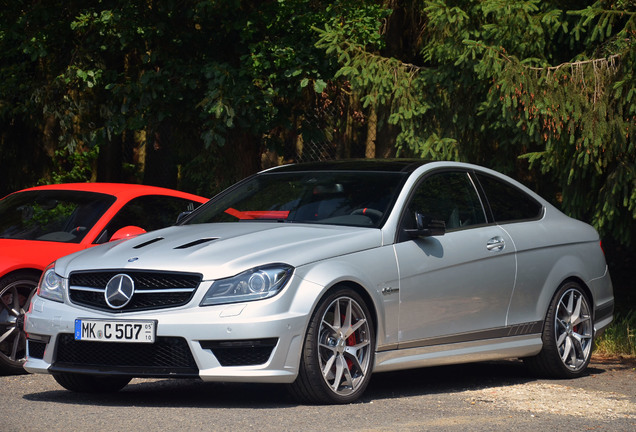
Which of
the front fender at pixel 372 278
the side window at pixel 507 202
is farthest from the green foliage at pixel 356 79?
the front fender at pixel 372 278

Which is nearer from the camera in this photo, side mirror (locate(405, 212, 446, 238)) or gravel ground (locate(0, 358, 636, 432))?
gravel ground (locate(0, 358, 636, 432))

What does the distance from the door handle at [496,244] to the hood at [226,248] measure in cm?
112

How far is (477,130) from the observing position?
1205 centimetres

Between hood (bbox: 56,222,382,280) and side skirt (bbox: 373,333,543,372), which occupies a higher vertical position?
hood (bbox: 56,222,382,280)

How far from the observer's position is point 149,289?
6.61 metres

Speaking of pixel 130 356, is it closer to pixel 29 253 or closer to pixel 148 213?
pixel 29 253

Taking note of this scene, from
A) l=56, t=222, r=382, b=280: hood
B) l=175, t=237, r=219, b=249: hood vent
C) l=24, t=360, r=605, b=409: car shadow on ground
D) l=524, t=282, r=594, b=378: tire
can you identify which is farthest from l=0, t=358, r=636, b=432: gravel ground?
l=175, t=237, r=219, b=249: hood vent

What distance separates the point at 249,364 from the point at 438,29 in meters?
6.09

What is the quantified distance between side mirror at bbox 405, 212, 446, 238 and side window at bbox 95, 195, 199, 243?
7.10 feet

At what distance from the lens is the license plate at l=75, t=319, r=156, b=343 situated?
255 inches

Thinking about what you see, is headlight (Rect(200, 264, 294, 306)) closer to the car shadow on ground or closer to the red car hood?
the car shadow on ground

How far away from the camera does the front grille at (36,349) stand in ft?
22.9

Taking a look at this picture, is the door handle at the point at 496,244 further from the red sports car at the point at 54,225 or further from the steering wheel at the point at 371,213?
the red sports car at the point at 54,225

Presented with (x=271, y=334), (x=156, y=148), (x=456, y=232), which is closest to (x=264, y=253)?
(x=271, y=334)
